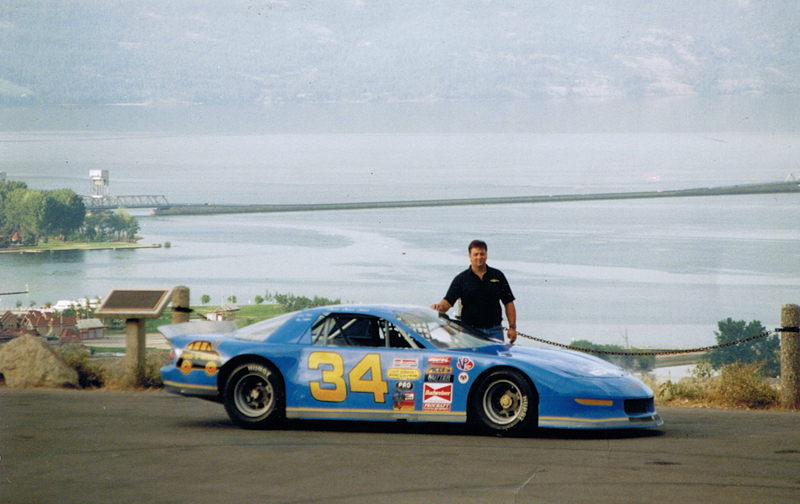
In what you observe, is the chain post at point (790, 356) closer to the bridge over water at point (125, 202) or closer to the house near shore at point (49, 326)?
the house near shore at point (49, 326)

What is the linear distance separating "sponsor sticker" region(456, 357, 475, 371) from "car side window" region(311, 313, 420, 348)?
560mm

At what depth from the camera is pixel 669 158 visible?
59750mm

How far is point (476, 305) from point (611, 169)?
5352 cm

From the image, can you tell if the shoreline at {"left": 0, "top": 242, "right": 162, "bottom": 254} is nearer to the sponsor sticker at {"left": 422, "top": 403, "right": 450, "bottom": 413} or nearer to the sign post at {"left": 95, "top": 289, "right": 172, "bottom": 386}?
the sign post at {"left": 95, "top": 289, "right": 172, "bottom": 386}

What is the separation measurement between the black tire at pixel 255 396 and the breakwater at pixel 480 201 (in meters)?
41.4

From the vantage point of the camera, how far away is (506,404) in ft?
24.7

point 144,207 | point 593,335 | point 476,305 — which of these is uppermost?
point 144,207

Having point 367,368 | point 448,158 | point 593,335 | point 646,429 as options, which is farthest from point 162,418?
point 448,158

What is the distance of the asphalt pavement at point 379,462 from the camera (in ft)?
18.1

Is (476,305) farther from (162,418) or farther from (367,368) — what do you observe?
(162,418)

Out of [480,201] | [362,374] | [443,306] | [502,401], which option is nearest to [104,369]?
[443,306]

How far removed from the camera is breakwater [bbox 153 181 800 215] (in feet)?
163

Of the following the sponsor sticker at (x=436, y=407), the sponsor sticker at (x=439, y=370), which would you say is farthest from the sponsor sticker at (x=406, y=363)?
the sponsor sticker at (x=436, y=407)

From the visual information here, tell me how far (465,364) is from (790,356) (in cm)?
400
